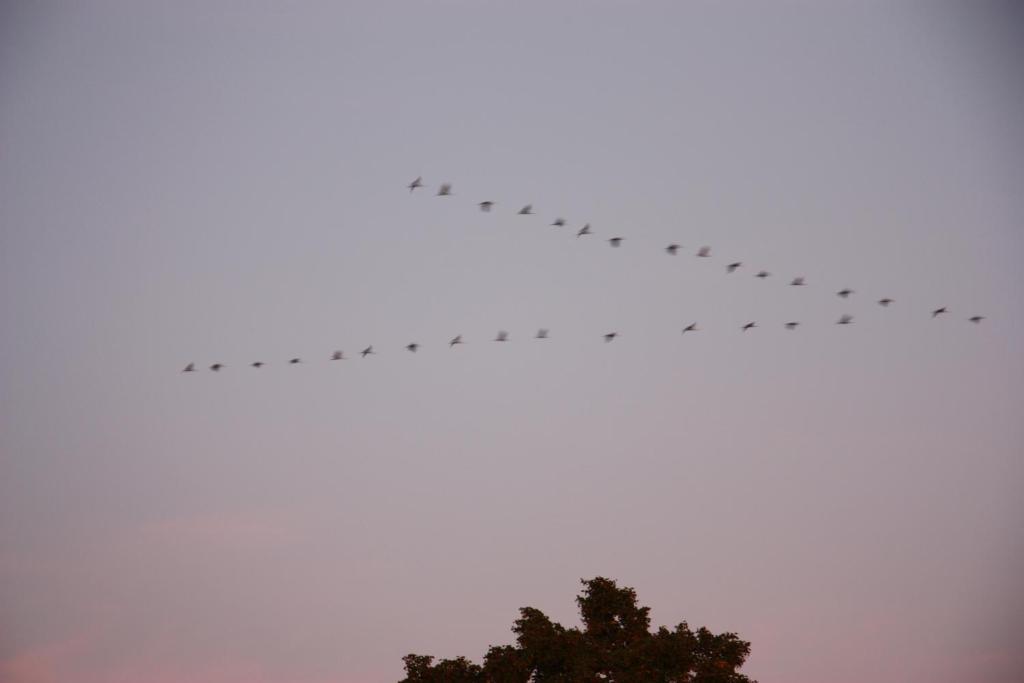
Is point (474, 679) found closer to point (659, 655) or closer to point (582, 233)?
point (659, 655)

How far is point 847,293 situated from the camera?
105 feet

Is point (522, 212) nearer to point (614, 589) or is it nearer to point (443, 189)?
point (443, 189)

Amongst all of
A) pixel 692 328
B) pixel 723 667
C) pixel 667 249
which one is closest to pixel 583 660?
pixel 723 667

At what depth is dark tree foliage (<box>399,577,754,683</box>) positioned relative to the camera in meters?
35.2

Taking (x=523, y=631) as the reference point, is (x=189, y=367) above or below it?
above

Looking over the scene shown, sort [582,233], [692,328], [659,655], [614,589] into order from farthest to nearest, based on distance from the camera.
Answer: [614,589]
[659,655]
[692,328]
[582,233]

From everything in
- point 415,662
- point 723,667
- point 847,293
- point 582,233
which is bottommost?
point 723,667

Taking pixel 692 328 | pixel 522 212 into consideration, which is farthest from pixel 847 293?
pixel 522 212

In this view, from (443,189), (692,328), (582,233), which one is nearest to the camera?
(443,189)

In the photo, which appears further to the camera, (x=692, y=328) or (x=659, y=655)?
(x=659, y=655)

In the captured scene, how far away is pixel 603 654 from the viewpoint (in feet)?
118

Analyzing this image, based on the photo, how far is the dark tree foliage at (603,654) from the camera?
35.2 meters

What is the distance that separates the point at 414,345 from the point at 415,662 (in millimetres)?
12679

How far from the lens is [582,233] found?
30.6 m
